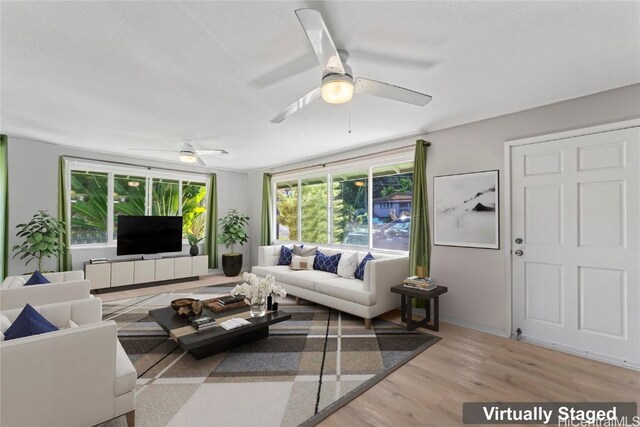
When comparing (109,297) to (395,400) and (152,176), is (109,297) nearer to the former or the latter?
(152,176)

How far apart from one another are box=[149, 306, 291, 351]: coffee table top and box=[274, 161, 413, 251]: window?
225 centimetres

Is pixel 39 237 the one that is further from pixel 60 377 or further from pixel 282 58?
pixel 282 58

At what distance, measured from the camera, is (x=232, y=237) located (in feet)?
21.3

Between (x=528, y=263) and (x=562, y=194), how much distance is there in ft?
2.56

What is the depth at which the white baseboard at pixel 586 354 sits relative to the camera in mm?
2539

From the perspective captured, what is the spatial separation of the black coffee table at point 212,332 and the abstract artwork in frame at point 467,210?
90.4 inches

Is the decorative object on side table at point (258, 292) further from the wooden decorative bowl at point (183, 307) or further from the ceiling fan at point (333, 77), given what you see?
the ceiling fan at point (333, 77)

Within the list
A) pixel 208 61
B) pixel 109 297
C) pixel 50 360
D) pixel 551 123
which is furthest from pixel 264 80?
pixel 109 297

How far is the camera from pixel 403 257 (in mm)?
3977

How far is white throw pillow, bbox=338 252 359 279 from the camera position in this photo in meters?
4.26

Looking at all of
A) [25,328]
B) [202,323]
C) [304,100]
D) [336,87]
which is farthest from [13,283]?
[336,87]

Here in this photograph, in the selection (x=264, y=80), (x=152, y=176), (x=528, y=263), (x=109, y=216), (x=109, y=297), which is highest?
(x=264, y=80)

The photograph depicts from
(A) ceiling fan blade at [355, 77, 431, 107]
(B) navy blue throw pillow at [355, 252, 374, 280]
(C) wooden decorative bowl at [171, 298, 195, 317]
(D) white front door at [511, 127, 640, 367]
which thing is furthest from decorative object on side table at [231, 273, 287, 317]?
(D) white front door at [511, 127, 640, 367]

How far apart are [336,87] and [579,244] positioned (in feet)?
9.19
